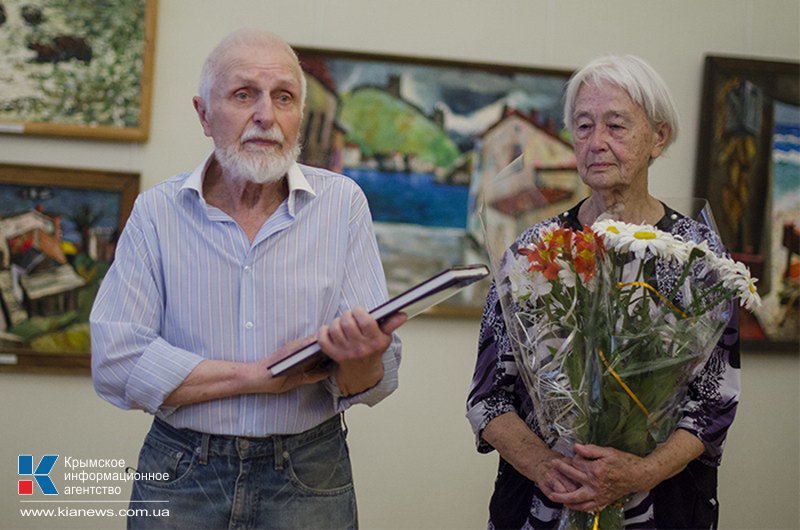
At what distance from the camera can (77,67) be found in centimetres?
333

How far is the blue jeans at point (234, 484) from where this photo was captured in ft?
5.89

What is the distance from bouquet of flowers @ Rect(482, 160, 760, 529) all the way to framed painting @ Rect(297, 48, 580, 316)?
1.84 m

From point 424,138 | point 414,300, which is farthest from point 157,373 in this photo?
point 424,138

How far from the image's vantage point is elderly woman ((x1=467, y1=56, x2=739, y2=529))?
73.3 inches

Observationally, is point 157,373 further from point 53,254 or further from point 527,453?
point 53,254

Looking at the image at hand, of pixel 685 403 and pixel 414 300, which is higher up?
pixel 414 300

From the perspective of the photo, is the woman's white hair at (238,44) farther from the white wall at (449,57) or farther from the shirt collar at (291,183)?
the white wall at (449,57)

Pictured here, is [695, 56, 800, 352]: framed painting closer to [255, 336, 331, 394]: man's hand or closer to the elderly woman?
the elderly woman

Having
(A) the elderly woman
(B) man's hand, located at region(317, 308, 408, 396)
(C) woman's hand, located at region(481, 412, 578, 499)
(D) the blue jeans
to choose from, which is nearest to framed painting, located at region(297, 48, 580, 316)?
(A) the elderly woman

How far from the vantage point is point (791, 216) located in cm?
386

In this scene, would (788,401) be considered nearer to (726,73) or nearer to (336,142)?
(726,73)

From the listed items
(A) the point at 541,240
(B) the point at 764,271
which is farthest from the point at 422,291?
(B) the point at 764,271

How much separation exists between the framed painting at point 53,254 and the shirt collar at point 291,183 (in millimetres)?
1525

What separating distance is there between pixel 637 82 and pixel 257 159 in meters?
0.75
